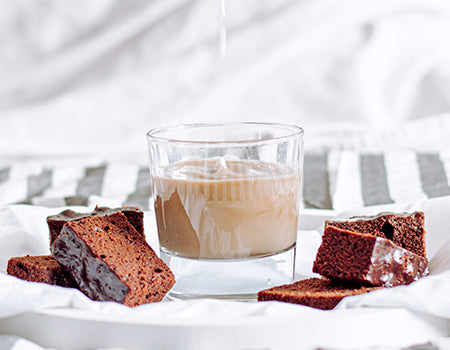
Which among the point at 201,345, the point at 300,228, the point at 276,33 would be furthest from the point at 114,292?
the point at 276,33

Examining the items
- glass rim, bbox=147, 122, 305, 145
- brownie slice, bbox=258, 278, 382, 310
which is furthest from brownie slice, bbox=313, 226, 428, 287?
glass rim, bbox=147, 122, 305, 145

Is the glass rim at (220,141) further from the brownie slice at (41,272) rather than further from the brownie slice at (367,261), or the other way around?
the brownie slice at (41,272)

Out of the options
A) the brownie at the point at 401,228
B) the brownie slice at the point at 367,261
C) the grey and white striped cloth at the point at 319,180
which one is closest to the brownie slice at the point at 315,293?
the brownie slice at the point at 367,261

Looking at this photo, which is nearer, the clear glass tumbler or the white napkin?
the white napkin

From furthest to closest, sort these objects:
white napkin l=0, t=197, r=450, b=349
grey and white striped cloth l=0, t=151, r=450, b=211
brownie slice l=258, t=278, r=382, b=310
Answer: grey and white striped cloth l=0, t=151, r=450, b=211, brownie slice l=258, t=278, r=382, b=310, white napkin l=0, t=197, r=450, b=349

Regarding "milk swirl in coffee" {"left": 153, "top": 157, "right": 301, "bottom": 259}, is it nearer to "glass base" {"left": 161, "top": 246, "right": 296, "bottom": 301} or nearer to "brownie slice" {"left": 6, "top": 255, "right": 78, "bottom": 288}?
"glass base" {"left": 161, "top": 246, "right": 296, "bottom": 301}

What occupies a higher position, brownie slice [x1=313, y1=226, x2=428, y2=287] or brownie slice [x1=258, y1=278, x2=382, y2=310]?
brownie slice [x1=313, y1=226, x2=428, y2=287]

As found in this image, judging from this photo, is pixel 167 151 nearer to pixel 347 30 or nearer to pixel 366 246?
pixel 366 246
